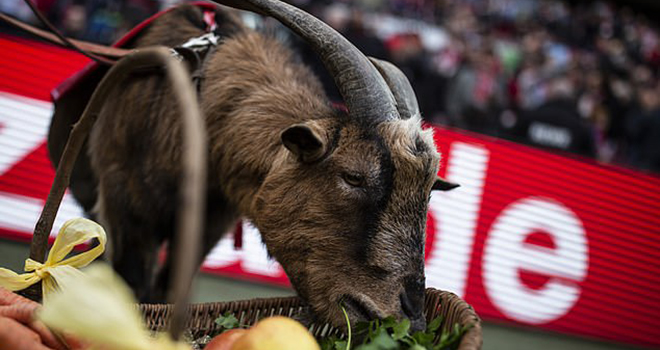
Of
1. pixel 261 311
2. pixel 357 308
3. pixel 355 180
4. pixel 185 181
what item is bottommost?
pixel 261 311

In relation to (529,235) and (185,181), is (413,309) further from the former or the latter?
(529,235)

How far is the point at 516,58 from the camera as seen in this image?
12352mm

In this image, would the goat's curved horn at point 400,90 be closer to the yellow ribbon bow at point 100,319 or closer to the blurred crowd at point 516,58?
the yellow ribbon bow at point 100,319

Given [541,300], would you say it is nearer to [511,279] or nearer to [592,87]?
[511,279]

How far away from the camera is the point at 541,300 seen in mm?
5445

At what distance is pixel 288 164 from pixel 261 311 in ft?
1.83

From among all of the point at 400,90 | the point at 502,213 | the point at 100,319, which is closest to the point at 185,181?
the point at 100,319

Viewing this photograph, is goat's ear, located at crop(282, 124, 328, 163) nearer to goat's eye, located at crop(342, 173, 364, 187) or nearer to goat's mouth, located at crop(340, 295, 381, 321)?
goat's eye, located at crop(342, 173, 364, 187)

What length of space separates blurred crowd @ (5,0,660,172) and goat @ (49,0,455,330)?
1.90 meters

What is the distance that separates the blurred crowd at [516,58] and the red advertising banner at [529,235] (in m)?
0.58

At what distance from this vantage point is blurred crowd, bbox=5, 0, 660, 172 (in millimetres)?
7363

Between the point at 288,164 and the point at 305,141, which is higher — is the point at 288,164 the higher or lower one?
the lower one

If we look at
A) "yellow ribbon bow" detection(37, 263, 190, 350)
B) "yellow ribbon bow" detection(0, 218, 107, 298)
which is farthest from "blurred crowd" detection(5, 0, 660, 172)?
"yellow ribbon bow" detection(37, 263, 190, 350)

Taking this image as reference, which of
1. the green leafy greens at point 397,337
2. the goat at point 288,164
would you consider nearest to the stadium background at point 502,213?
the goat at point 288,164
